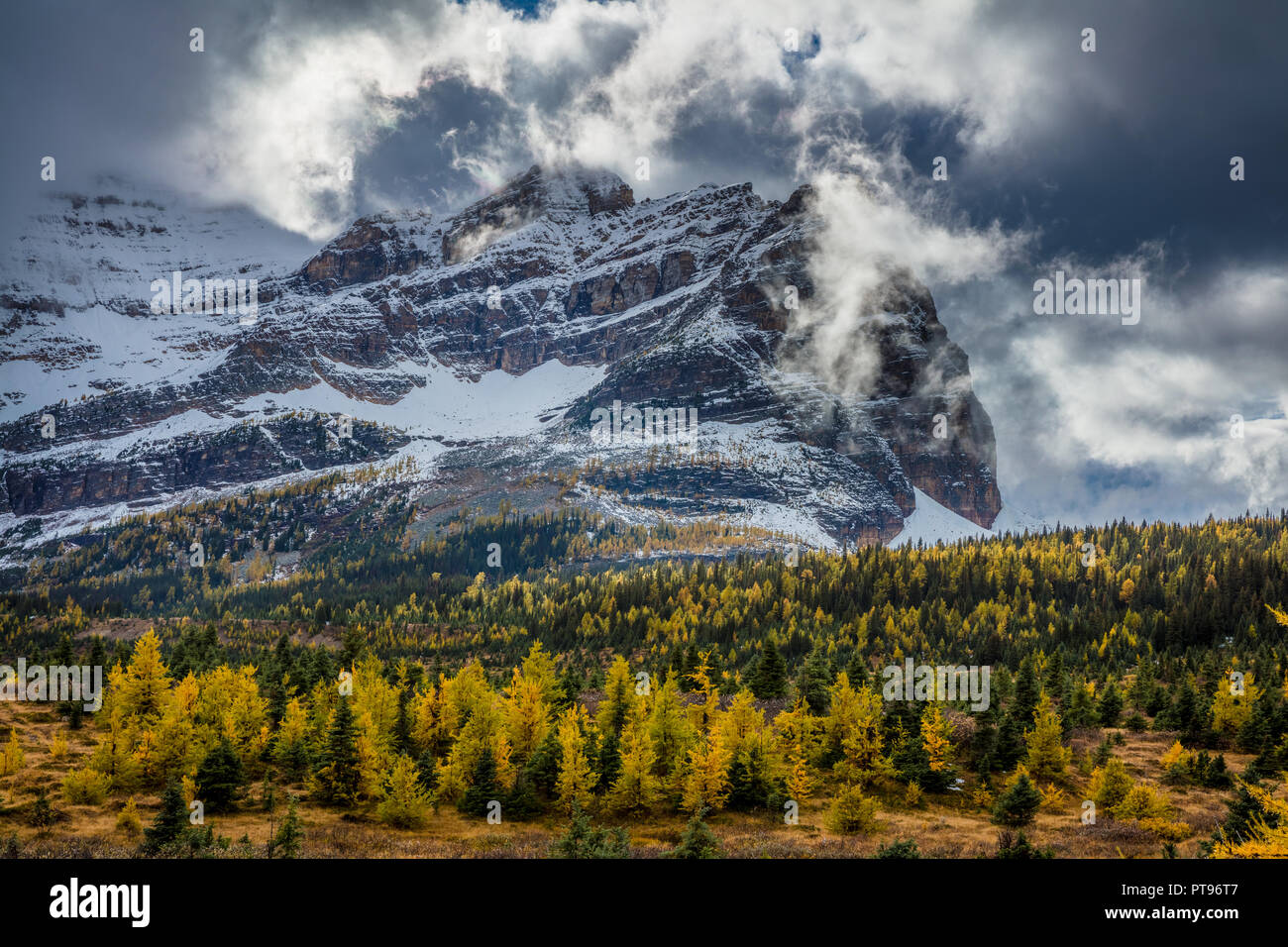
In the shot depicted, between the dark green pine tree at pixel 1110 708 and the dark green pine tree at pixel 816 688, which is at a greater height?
the dark green pine tree at pixel 816 688

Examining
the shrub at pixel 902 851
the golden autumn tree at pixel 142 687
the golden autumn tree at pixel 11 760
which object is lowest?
the golden autumn tree at pixel 11 760

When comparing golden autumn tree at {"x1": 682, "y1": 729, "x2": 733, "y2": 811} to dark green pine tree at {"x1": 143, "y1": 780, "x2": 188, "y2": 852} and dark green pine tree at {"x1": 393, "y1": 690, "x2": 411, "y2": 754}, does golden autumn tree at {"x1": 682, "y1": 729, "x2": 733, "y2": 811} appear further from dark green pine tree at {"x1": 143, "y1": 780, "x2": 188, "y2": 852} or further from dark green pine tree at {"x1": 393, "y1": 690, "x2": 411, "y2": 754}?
dark green pine tree at {"x1": 143, "y1": 780, "x2": 188, "y2": 852}

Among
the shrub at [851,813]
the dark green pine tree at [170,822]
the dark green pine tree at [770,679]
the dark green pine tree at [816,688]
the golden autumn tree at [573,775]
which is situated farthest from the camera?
the dark green pine tree at [770,679]

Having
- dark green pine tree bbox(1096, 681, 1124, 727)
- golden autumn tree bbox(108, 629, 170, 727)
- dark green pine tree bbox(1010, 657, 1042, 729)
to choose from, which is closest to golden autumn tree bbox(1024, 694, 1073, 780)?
dark green pine tree bbox(1010, 657, 1042, 729)

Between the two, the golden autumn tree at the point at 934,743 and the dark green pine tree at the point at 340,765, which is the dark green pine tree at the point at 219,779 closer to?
the dark green pine tree at the point at 340,765

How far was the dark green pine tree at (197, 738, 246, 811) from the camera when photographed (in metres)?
49.8

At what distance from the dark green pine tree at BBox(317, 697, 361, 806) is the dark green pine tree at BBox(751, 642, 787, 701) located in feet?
138

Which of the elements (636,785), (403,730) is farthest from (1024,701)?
(403,730)

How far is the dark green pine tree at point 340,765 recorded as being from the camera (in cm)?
5266

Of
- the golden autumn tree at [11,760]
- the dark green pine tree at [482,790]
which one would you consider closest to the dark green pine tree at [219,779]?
the golden autumn tree at [11,760]

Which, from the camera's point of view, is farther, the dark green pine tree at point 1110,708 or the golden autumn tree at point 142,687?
the dark green pine tree at point 1110,708

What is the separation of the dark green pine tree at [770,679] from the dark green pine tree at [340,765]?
42.1 metres
